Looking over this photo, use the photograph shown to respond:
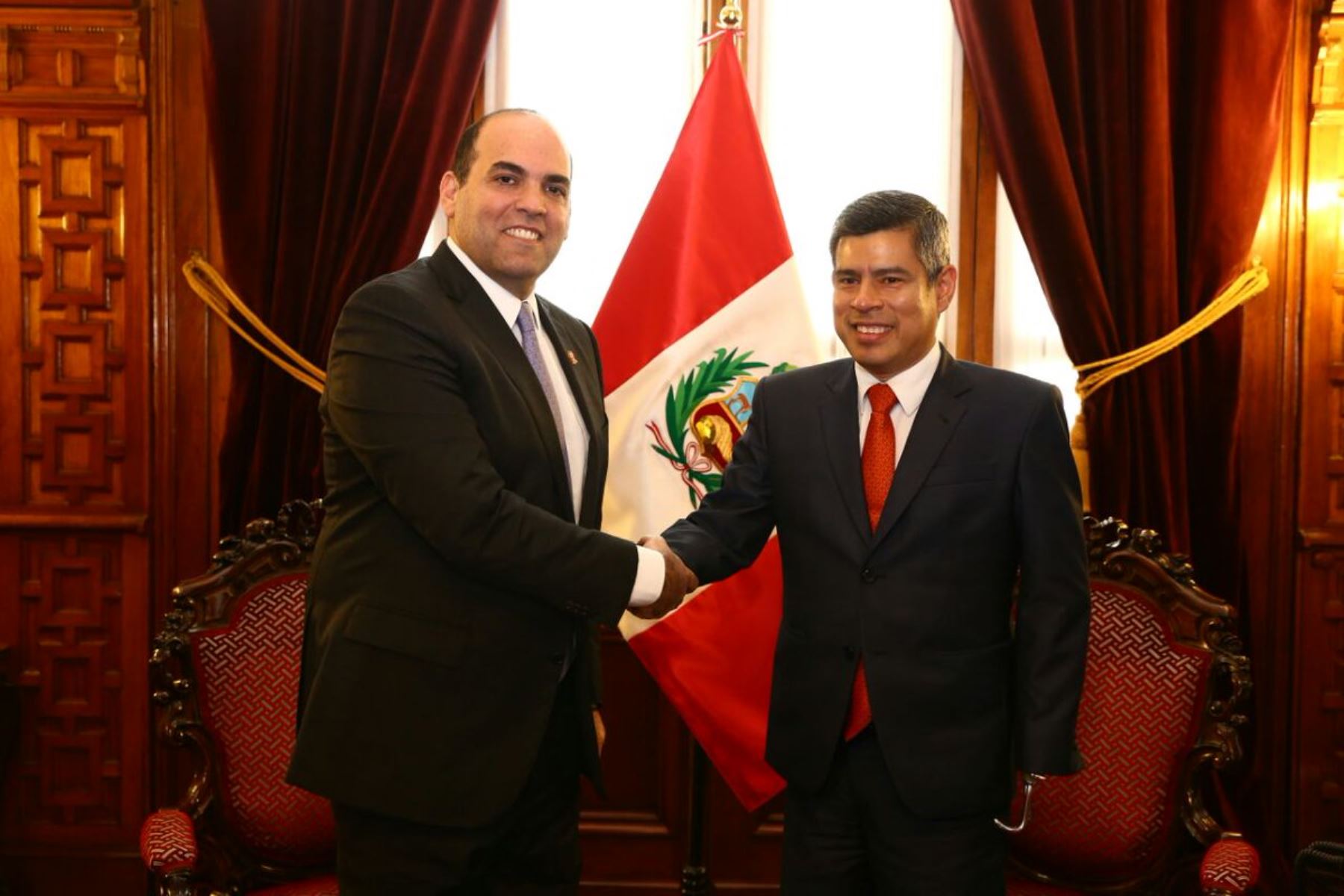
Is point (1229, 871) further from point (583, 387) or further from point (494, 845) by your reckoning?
point (583, 387)

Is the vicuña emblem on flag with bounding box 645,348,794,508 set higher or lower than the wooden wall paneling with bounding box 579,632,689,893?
higher

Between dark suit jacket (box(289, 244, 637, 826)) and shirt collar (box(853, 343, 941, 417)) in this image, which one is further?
shirt collar (box(853, 343, 941, 417))

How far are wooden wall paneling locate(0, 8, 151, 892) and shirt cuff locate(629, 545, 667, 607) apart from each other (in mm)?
1970

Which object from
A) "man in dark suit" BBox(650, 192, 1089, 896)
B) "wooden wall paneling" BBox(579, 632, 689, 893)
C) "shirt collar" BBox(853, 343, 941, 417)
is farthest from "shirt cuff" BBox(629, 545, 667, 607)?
"wooden wall paneling" BBox(579, 632, 689, 893)

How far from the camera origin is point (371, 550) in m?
1.93

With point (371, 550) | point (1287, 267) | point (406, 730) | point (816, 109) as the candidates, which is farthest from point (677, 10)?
point (406, 730)

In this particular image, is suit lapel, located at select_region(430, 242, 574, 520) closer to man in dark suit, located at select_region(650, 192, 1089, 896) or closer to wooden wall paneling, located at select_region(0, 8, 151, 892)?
man in dark suit, located at select_region(650, 192, 1089, 896)

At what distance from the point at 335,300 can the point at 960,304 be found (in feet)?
5.96

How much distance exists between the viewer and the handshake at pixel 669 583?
7.16ft

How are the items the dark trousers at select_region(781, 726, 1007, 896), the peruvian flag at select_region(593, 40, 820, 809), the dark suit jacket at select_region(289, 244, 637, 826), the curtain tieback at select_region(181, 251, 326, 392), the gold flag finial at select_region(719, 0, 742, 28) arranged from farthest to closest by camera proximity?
1. the curtain tieback at select_region(181, 251, 326, 392)
2. the gold flag finial at select_region(719, 0, 742, 28)
3. the peruvian flag at select_region(593, 40, 820, 809)
4. the dark trousers at select_region(781, 726, 1007, 896)
5. the dark suit jacket at select_region(289, 244, 637, 826)

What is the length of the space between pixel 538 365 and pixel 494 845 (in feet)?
2.73

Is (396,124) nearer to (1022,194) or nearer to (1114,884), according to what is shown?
(1022,194)

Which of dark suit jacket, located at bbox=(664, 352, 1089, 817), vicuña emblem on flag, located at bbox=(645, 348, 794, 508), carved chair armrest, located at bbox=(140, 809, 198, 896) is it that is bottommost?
carved chair armrest, located at bbox=(140, 809, 198, 896)

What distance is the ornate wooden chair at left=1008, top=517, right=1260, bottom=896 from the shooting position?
2623mm
